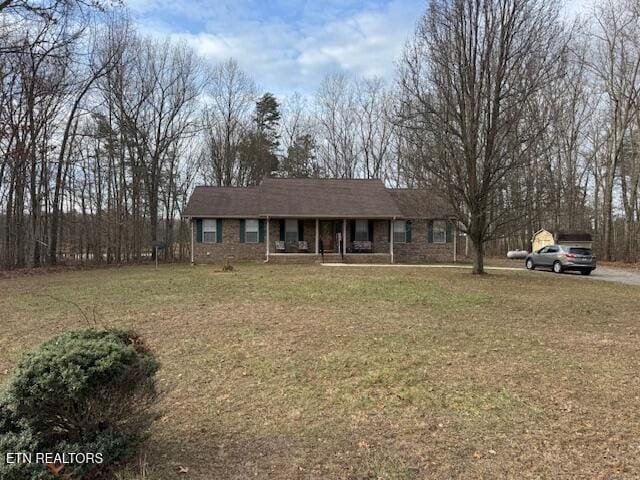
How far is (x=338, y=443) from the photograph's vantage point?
10.5 feet

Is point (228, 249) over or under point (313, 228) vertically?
under

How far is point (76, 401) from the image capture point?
8.14 feet

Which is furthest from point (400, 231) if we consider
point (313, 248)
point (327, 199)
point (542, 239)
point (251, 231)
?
point (542, 239)

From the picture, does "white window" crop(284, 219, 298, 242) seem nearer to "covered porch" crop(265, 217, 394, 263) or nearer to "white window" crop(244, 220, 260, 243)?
"covered porch" crop(265, 217, 394, 263)

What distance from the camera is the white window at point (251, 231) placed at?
23406mm

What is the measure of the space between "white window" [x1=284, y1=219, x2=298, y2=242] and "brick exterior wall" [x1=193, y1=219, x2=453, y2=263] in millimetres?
394

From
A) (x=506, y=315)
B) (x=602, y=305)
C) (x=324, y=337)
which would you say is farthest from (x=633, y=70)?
(x=324, y=337)

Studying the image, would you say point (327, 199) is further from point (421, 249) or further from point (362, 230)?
point (421, 249)

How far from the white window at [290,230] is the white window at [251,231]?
63.1 inches

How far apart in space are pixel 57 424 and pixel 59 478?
0.32 meters

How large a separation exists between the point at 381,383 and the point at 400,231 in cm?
2037

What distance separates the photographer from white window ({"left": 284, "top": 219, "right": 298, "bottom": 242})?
2351cm

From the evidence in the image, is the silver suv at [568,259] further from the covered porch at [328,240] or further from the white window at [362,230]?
the white window at [362,230]

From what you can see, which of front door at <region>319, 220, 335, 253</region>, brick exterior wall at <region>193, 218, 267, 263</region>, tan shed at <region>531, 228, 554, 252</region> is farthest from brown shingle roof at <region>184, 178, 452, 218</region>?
tan shed at <region>531, 228, 554, 252</region>
